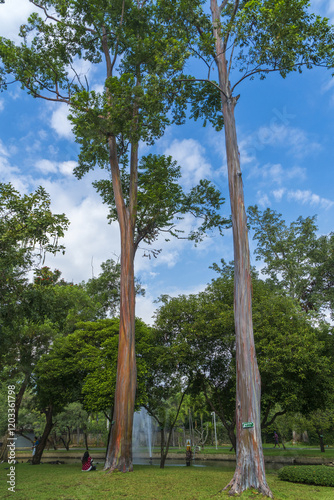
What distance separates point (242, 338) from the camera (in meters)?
9.09

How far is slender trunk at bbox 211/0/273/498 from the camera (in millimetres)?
7828

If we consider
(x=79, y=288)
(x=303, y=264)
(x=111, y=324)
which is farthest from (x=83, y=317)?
(x=303, y=264)

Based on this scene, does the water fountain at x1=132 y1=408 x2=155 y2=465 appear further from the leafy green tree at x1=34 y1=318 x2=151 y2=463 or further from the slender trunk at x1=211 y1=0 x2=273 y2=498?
the slender trunk at x1=211 y1=0 x2=273 y2=498

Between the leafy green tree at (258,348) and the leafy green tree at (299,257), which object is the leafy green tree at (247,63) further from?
the leafy green tree at (299,257)

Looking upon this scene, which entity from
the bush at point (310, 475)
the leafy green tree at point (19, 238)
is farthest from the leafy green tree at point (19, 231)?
the bush at point (310, 475)

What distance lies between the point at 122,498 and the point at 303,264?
2197cm

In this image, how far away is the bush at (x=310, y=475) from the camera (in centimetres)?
975

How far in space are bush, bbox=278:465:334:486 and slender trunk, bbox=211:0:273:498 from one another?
3218 millimetres

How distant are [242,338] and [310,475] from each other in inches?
194

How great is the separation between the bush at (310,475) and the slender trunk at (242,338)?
10.6 feet

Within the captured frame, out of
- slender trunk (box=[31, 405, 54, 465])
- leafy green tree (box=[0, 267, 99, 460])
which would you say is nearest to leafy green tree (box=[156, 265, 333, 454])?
leafy green tree (box=[0, 267, 99, 460])

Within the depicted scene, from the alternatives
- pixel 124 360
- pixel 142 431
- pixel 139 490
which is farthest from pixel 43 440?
pixel 142 431

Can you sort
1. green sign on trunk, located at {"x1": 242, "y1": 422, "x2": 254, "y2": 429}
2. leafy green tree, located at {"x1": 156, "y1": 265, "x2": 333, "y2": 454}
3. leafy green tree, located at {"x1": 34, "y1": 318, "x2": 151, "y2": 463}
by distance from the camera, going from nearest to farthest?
green sign on trunk, located at {"x1": 242, "y1": 422, "x2": 254, "y2": 429}
leafy green tree, located at {"x1": 156, "y1": 265, "x2": 333, "y2": 454}
leafy green tree, located at {"x1": 34, "y1": 318, "x2": 151, "y2": 463}

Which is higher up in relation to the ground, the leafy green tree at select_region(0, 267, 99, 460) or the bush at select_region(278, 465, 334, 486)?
the leafy green tree at select_region(0, 267, 99, 460)
